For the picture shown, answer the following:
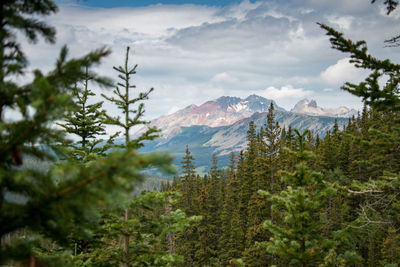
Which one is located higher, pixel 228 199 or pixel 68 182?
pixel 68 182

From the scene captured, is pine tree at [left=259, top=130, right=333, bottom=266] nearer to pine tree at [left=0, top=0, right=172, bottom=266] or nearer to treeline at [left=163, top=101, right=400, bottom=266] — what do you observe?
treeline at [left=163, top=101, right=400, bottom=266]

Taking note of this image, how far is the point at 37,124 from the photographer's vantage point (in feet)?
7.80

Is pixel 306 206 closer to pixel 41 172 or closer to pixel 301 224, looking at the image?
pixel 301 224

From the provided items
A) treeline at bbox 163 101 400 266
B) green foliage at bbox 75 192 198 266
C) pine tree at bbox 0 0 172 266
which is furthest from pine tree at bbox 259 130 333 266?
pine tree at bbox 0 0 172 266

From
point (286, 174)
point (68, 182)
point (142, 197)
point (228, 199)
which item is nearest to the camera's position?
point (68, 182)

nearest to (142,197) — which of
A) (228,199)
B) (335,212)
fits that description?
Result: (335,212)

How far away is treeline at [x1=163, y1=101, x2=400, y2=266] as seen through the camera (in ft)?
22.2

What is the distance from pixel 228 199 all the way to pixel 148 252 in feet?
113

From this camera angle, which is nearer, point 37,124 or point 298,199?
point 37,124

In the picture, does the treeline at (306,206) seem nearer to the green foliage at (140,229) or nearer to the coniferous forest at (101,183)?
the coniferous forest at (101,183)

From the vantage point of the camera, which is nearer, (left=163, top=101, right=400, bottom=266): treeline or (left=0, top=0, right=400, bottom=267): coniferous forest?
(left=0, top=0, right=400, bottom=267): coniferous forest

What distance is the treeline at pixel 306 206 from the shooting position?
677 cm

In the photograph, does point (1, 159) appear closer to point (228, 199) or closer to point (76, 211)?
point (76, 211)

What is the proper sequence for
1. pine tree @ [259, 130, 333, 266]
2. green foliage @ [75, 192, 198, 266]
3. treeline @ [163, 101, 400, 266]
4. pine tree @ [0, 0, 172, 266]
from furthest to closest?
treeline @ [163, 101, 400, 266] < pine tree @ [259, 130, 333, 266] < green foliage @ [75, 192, 198, 266] < pine tree @ [0, 0, 172, 266]
